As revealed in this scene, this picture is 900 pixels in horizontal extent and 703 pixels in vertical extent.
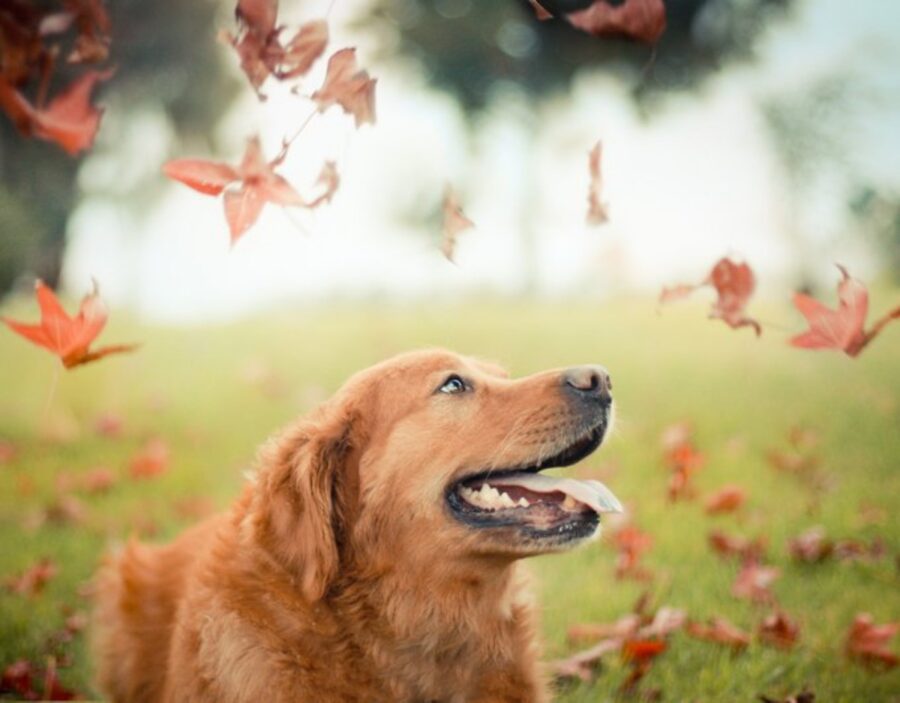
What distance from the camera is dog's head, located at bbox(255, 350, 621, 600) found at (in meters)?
2.37

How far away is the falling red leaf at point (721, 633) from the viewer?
316 centimetres

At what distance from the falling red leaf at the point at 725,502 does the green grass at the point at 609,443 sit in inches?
3.0

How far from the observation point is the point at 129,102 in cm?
686

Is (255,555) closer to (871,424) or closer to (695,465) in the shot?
(695,465)

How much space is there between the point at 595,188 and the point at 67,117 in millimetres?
1653

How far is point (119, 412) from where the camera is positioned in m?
6.17

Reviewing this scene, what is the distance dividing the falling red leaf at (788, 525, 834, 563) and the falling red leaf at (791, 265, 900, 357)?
76.2 inches

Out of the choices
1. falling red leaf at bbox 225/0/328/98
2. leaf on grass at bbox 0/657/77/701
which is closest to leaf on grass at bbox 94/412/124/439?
leaf on grass at bbox 0/657/77/701

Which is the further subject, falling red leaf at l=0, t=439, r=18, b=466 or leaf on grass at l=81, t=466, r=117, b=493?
falling red leaf at l=0, t=439, r=18, b=466

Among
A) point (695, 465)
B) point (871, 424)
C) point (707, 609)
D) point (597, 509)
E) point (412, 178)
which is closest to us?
point (597, 509)

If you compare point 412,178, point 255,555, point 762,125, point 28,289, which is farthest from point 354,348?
point 255,555

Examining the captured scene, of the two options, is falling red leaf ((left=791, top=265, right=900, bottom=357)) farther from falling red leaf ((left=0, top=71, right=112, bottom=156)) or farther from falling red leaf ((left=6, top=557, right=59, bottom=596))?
falling red leaf ((left=6, top=557, right=59, bottom=596))

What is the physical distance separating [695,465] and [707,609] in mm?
1388

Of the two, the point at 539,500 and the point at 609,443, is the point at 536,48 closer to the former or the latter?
the point at 609,443
